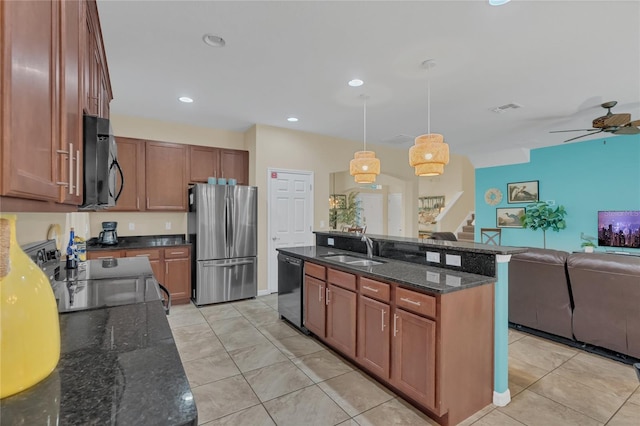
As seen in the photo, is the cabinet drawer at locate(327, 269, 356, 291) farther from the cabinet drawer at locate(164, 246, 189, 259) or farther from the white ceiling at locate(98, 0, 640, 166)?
the cabinet drawer at locate(164, 246, 189, 259)

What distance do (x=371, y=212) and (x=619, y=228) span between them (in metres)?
6.74

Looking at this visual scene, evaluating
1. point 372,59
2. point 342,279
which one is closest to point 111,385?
point 342,279

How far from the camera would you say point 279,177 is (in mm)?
5172

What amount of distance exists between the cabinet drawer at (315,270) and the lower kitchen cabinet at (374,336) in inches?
23.5

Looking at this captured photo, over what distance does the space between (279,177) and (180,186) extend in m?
1.58

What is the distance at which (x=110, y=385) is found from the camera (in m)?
0.82

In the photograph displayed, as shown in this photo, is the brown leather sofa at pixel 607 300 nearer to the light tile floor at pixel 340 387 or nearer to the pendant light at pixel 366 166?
the light tile floor at pixel 340 387

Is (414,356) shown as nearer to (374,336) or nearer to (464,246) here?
(374,336)

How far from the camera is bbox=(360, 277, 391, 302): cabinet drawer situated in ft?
7.44

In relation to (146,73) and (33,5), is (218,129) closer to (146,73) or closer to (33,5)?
(146,73)

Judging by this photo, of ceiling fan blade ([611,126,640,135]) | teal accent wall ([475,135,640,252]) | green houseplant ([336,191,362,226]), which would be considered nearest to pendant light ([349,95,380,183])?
ceiling fan blade ([611,126,640,135])

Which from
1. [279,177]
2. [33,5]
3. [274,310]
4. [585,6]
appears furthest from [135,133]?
[585,6]

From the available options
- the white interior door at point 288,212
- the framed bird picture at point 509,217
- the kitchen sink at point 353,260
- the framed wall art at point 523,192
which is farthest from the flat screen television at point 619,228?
the white interior door at point 288,212

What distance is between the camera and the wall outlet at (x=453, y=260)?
96.2 inches
